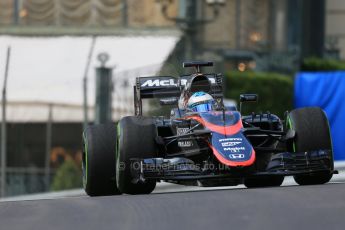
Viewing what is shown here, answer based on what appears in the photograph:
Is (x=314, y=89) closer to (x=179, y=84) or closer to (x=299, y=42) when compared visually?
(x=299, y=42)

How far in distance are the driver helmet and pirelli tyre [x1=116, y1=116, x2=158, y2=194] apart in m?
0.76

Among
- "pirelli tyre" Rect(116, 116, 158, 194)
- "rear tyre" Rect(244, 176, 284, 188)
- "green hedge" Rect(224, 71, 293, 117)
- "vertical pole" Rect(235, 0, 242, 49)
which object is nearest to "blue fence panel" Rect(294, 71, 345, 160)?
"green hedge" Rect(224, 71, 293, 117)

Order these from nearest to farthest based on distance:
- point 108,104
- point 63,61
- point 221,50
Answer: point 108,104 → point 63,61 → point 221,50

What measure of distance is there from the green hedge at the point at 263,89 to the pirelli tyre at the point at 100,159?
13781 millimetres

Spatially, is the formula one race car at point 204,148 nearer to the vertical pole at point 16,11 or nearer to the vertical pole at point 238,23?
the vertical pole at point 16,11

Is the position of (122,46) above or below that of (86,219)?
above

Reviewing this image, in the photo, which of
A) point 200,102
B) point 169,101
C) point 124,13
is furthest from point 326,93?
point 200,102

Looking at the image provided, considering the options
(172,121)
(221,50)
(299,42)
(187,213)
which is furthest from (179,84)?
(299,42)

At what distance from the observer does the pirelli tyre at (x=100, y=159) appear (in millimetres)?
12086

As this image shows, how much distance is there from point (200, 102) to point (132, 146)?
111cm

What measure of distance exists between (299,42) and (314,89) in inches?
260

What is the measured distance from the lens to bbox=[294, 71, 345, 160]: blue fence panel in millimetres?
25828

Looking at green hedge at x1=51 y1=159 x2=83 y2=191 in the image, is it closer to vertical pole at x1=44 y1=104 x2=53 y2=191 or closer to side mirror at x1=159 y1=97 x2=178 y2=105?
vertical pole at x1=44 y1=104 x2=53 y2=191

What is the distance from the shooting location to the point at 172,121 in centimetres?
1214
